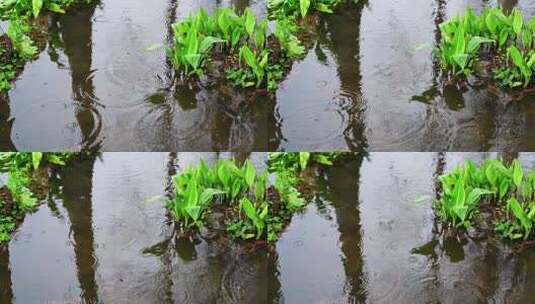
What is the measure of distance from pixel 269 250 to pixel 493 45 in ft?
7.37

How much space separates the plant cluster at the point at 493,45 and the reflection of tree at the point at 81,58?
246 centimetres

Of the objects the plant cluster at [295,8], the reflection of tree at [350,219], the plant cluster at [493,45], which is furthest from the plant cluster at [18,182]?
the plant cluster at [493,45]

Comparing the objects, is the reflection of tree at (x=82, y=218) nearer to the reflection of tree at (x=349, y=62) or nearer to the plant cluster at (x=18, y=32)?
the plant cluster at (x=18, y=32)

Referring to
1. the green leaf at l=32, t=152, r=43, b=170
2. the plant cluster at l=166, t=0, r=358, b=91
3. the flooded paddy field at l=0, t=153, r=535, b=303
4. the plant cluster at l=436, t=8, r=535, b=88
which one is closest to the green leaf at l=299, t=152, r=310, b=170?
the flooded paddy field at l=0, t=153, r=535, b=303

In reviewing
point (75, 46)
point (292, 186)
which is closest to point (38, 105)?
point (75, 46)

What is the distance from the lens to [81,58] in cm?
646

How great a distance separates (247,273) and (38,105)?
6.17 ft

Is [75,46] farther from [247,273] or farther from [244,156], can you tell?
[247,273]

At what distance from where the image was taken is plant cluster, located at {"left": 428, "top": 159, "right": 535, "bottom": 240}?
216 inches

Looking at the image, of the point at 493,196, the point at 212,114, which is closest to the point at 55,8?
the point at 212,114

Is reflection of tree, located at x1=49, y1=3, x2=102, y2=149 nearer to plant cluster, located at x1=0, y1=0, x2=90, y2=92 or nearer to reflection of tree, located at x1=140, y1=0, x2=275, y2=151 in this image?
plant cluster, located at x1=0, y1=0, x2=90, y2=92

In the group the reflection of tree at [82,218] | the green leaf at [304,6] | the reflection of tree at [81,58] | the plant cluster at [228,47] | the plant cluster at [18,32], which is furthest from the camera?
the green leaf at [304,6]

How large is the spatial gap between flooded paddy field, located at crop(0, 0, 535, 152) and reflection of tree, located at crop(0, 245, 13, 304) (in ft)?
2.37

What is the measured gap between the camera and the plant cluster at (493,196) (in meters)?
5.49
